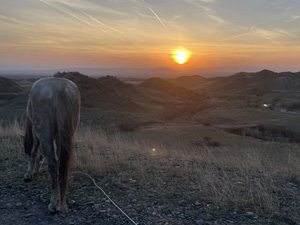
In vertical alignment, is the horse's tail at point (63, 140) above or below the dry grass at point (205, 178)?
above

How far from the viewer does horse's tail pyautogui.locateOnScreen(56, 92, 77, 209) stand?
3885 millimetres

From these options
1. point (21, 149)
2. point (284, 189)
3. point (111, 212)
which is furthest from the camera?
point (21, 149)

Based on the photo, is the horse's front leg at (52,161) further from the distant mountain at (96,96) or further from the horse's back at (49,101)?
the distant mountain at (96,96)

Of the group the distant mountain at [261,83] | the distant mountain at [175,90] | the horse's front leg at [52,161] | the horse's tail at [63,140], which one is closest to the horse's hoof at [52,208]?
the horse's tail at [63,140]

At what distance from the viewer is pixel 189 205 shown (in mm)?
4090

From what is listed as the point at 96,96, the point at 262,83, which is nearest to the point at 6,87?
the point at 96,96

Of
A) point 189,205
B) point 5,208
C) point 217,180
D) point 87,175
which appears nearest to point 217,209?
point 189,205

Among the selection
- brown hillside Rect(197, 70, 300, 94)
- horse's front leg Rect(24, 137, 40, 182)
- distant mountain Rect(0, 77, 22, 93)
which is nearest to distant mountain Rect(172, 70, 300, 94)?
brown hillside Rect(197, 70, 300, 94)

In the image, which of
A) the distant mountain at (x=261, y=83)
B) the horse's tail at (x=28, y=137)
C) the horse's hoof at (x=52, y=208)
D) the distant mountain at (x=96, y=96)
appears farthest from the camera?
the distant mountain at (x=261, y=83)

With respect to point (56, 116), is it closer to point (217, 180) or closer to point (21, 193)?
point (21, 193)

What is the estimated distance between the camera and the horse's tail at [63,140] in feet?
12.7

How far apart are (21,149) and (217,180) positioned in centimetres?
545

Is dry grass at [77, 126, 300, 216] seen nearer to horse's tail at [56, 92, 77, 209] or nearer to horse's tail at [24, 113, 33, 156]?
horse's tail at [24, 113, 33, 156]

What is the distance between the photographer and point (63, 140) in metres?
3.90
